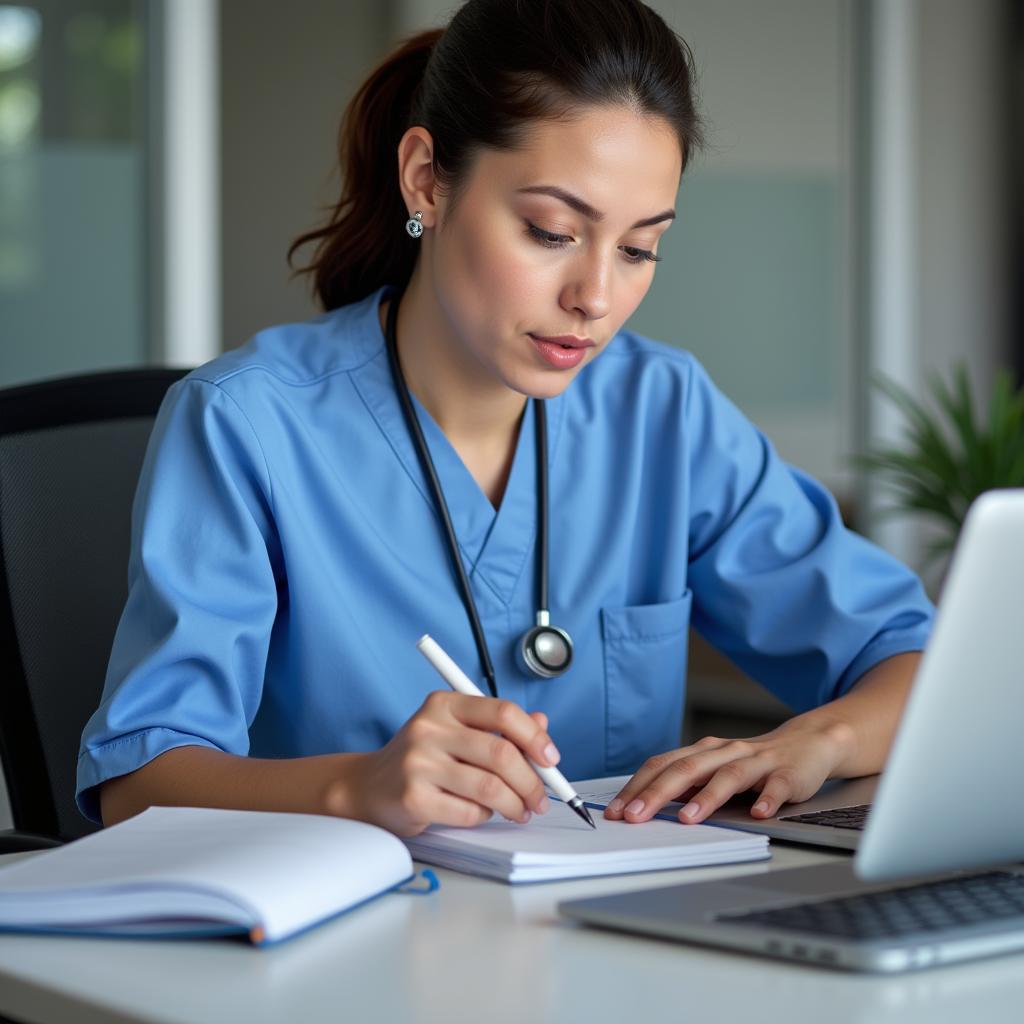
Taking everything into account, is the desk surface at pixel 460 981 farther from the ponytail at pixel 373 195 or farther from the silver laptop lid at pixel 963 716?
the ponytail at pixel 373 195

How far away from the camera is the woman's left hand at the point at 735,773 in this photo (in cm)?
114

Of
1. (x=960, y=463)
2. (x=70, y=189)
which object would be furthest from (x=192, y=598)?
(x=960, y=463)

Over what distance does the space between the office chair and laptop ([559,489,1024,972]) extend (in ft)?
2.53

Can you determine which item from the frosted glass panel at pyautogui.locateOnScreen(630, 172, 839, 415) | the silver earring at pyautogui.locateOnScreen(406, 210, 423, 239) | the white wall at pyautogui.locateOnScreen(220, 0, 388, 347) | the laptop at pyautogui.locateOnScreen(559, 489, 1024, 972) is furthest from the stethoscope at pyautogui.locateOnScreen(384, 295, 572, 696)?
the frosted glass panel at pyautogui.locateOnScreen(630, 172, 839, 415)

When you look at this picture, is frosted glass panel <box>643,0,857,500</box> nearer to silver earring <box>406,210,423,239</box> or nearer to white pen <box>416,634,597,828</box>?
silver earring <box>406,210,423,239</box>

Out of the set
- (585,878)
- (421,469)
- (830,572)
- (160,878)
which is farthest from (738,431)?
(160,878)

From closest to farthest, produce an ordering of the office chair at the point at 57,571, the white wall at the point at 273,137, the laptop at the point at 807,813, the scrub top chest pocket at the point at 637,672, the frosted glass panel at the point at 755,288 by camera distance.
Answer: the laptop at the point at 807,813 → the office chair at the point at 57,571 → the scrub top chest pocket at the point at 637,672 → the white wall at the point at 273,137 → the frosted glass panel at the point at 755,288

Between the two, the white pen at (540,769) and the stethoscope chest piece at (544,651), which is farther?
the stethoscope chest piece at (544,651)

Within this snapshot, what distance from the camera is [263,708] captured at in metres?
1.49

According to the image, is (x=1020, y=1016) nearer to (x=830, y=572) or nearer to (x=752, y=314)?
(x=830, y=572)

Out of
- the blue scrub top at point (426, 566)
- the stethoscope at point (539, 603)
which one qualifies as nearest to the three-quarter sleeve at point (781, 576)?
the blue scrub top at point (426, 566)

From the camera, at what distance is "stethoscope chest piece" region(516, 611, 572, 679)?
58.6 inches

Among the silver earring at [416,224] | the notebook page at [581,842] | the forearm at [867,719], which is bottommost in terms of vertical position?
the forearm at [867,719]

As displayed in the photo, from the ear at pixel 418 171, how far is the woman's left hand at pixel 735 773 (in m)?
0.60
